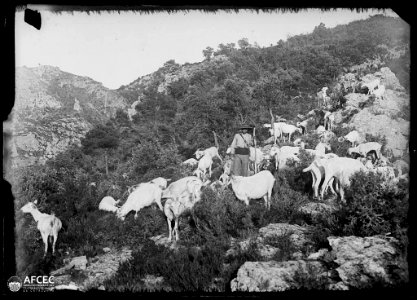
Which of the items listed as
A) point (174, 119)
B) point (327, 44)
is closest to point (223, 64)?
point (174, 119)

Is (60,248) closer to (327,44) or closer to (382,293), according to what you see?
(382,293)

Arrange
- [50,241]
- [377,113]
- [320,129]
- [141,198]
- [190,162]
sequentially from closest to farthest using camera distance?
[50,241]
[141,198]
[190,162]
[320,129]
[377,113]

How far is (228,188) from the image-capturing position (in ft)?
29.5

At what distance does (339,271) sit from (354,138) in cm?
626

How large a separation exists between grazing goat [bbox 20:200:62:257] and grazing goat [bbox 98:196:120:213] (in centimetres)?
106

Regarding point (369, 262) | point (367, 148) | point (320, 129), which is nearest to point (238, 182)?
point (369, 262)

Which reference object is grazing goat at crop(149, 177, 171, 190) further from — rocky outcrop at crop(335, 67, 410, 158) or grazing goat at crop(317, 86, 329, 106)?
grazing goat at crop(317, 86, 329, 106)

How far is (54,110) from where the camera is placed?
415 inches

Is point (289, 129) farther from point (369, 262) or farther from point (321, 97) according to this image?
point (369, 262)

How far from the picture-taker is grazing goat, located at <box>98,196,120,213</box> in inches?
335

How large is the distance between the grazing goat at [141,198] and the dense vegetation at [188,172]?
0.26m

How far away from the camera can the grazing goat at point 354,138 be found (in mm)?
11352

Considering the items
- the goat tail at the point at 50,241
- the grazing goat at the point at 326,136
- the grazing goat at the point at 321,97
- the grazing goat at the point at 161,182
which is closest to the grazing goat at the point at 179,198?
the grazing goat at the point at 161,182

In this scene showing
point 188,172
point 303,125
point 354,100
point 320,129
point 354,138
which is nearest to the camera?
point 188,172
